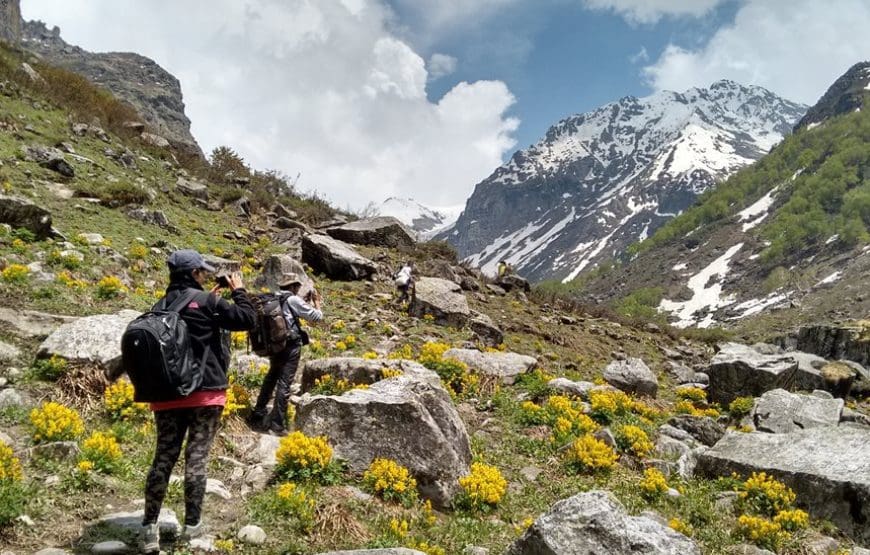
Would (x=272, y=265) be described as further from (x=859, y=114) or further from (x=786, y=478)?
(x=859, y=114)

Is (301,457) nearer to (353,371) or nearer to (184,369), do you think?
(184,369)

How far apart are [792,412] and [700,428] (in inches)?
79.6

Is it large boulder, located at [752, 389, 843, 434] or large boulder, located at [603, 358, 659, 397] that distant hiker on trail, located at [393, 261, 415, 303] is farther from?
large boulder, located at [752, 389, 843, 434]

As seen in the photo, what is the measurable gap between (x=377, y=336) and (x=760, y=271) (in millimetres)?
132585

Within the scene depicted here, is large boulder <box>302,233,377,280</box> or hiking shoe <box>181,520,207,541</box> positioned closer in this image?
hiking shoe <box>181,520,207,541</box>

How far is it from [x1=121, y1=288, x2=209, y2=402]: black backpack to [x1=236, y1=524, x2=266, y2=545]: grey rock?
1649 millimetres

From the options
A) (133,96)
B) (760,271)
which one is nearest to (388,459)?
(133,96)

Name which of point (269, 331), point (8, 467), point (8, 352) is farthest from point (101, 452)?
point (8, 352)

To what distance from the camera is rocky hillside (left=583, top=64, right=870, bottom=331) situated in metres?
95.4

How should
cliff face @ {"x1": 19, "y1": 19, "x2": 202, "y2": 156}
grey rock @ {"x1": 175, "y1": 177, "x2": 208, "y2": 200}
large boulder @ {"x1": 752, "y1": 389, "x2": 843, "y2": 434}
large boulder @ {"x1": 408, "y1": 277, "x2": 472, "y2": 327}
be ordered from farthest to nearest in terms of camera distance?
cliff face @ {"x1": 19, "y1": 19, "x2": 202, "y2": 156} < grey rock @ {"x1": 175, "y1": 177, "x2": 208, "y2": 200} < large boulder @ {"x1": 408, "y1": 277, "x2": 472, "y2": 327} < large boulder @ {"x1": 752, "y1": 389, "x2": 843, "y2": 434}

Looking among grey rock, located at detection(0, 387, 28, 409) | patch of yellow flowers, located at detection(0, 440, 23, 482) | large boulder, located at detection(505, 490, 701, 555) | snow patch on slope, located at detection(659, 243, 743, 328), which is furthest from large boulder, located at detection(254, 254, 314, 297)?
snow patch on slope, located at detection(659, 243, 743, 328)

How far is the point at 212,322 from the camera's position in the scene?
496 cm

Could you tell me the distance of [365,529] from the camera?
5.71 meters

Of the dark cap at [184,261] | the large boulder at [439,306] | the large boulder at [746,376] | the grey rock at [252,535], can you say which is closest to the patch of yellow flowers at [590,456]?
the grey rock at [252,535]
